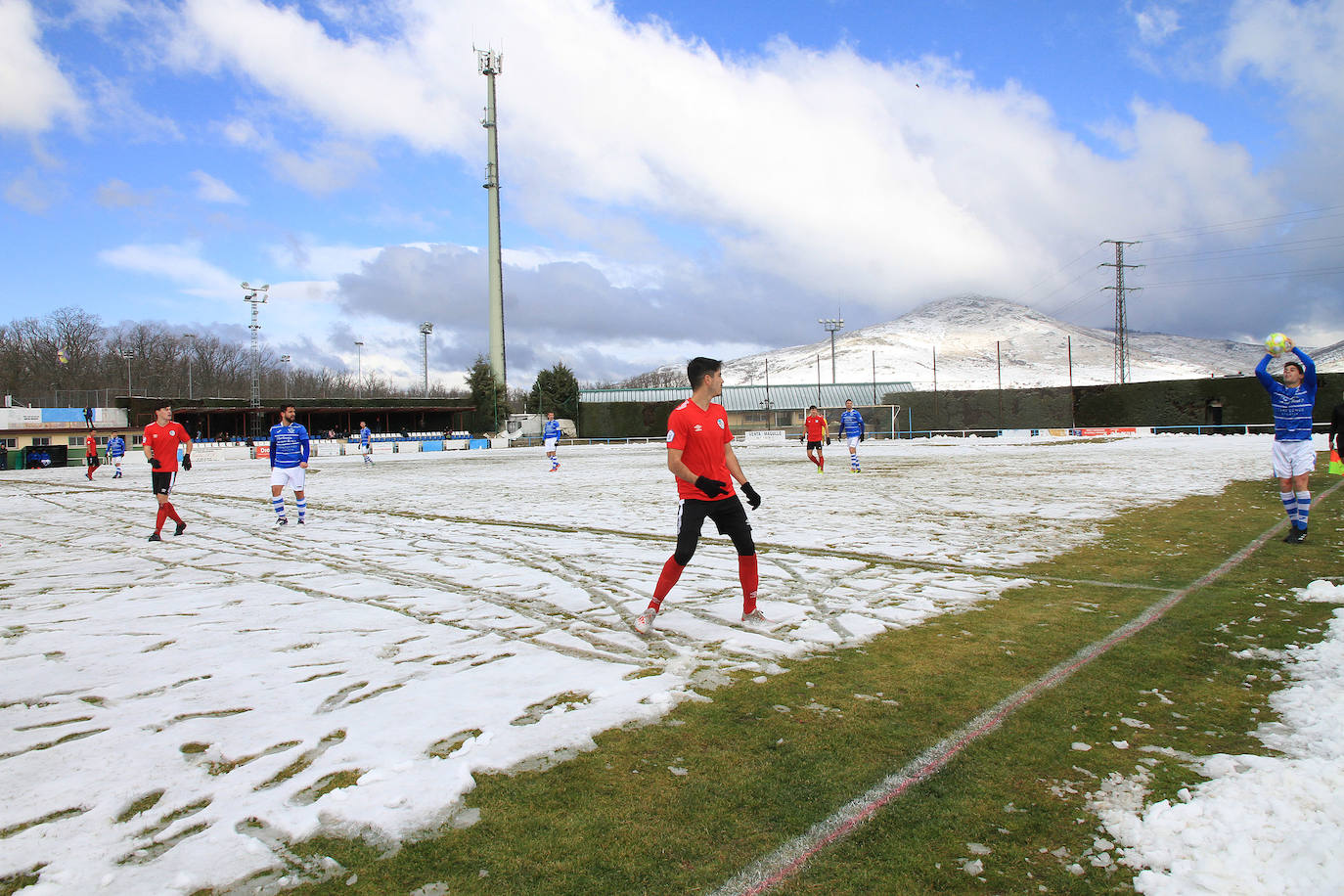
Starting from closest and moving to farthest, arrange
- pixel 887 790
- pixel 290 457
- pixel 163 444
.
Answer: pixel 887 790 < pixel 163 444 < pixel 290 457

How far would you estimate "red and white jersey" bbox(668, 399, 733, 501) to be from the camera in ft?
16.7

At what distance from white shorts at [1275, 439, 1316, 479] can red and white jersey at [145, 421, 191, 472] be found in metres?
13.8

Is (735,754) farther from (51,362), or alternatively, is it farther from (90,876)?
(51,362)

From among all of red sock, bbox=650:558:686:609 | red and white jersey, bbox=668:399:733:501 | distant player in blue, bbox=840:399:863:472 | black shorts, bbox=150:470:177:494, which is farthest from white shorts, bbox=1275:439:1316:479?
black shorts, bbox=150:470:177:494

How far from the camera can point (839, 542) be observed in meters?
8.54

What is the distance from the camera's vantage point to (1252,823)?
2537 millimetres

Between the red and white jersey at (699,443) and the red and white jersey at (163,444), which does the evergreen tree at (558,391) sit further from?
the red and white jersey at (699,443)

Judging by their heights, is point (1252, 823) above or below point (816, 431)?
below

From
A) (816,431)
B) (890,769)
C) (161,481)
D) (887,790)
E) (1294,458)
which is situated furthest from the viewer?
(816,431)

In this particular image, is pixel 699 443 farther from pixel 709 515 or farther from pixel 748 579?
pixel 748 579

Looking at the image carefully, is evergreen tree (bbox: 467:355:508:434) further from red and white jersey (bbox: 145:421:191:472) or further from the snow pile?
the snow pile

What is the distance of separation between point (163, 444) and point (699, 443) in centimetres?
936

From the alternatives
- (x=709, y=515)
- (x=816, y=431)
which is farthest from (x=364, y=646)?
(x=816, y=431)

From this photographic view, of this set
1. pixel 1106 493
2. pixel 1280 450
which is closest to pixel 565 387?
pixel 1106 493
